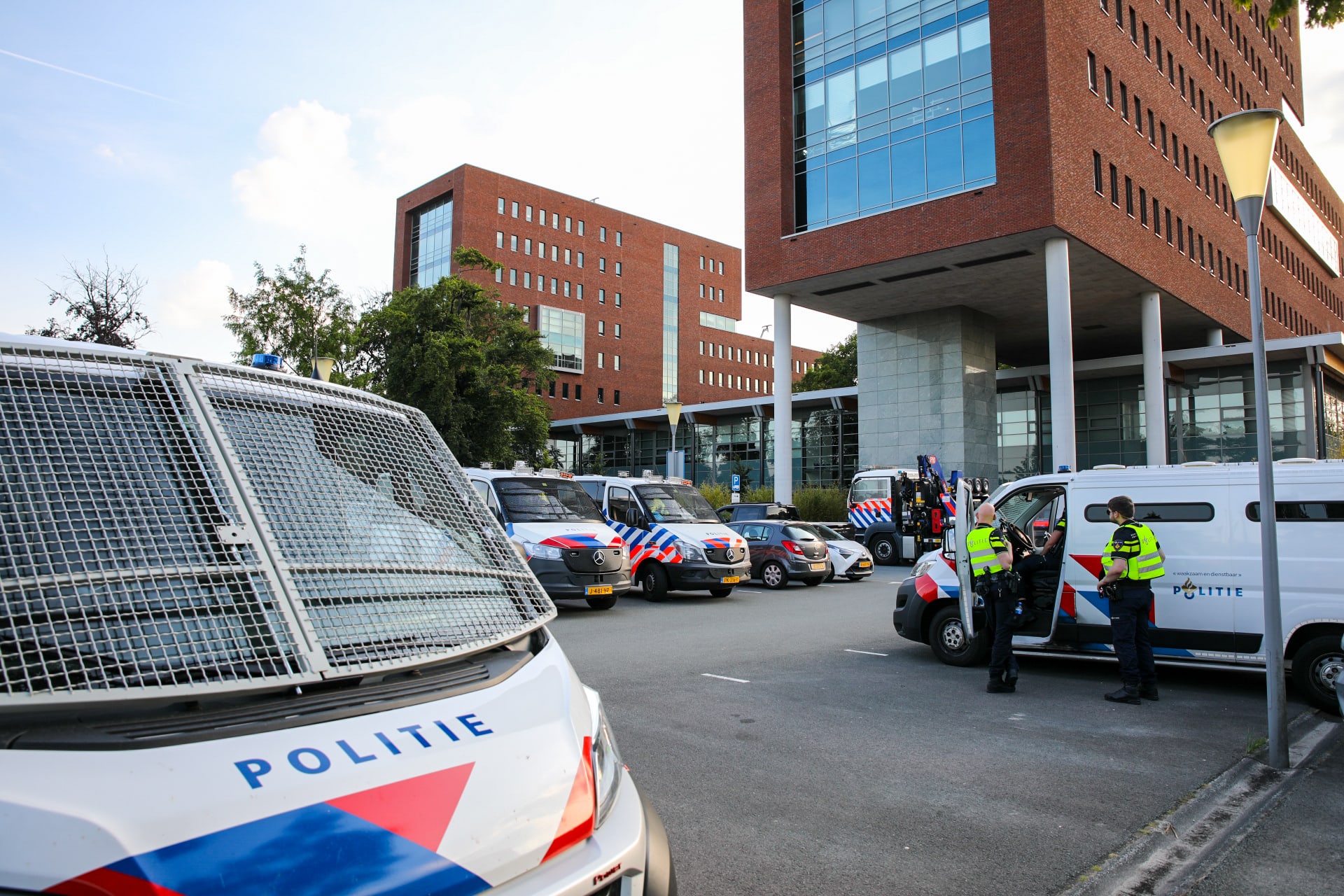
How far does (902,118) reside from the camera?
30.9 m

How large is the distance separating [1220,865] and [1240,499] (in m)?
4.93

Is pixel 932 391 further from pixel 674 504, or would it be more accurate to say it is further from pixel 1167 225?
pixel 674 504

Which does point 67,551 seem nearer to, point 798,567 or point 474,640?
point 474,640

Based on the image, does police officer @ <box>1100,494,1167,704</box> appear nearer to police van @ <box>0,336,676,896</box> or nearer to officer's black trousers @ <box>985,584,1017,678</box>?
officer's black trousers @ <box>985,584,1017,678</box>

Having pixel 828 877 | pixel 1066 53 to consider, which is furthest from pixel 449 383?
pixel 828 877

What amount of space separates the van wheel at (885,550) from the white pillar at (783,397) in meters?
6.56

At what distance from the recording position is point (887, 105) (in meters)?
31.5

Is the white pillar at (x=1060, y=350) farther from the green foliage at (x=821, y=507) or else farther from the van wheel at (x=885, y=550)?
the green foliage at (x=821, y=507)

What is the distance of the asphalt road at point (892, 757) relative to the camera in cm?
410

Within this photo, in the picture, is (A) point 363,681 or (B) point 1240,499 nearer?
(A) point 363,681

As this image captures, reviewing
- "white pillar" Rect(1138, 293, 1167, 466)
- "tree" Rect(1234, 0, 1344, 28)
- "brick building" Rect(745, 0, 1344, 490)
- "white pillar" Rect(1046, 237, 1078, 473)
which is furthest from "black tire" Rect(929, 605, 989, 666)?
"white pillar" Rect(1138, 293, 1167, 466)

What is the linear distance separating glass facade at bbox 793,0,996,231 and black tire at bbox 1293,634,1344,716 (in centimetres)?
2375

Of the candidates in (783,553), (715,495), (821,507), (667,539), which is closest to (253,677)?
(667,539)

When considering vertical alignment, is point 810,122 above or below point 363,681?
above
